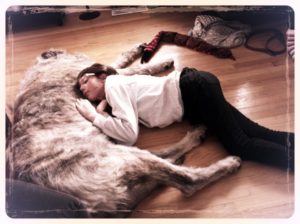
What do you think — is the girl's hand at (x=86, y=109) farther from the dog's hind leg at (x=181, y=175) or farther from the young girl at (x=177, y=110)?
the dog's hind leg at (x=181, y=175)

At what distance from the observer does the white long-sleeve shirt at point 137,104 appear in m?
1.56

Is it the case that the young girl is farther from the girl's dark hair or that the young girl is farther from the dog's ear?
the dog's ear

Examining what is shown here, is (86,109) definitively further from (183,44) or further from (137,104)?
(183,44)

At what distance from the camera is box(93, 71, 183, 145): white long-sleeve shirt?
61.6 inches

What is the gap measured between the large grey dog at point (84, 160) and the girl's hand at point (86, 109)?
0.08 ft

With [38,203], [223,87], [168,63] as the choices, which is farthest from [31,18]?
[223,87]

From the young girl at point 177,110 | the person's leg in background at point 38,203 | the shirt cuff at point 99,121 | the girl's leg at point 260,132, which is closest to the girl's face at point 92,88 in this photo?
the young girl at point 177,110

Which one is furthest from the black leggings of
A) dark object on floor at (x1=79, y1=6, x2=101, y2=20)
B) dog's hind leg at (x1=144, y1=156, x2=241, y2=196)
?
dark object on floor at (x1=79, y1=6, x2=101, y2=20)

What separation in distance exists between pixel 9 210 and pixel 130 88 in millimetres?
646

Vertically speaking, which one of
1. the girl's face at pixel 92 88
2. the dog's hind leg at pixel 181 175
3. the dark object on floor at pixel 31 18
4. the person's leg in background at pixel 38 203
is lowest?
the person's leg in background at pixel 38 203

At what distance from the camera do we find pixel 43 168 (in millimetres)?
1453
